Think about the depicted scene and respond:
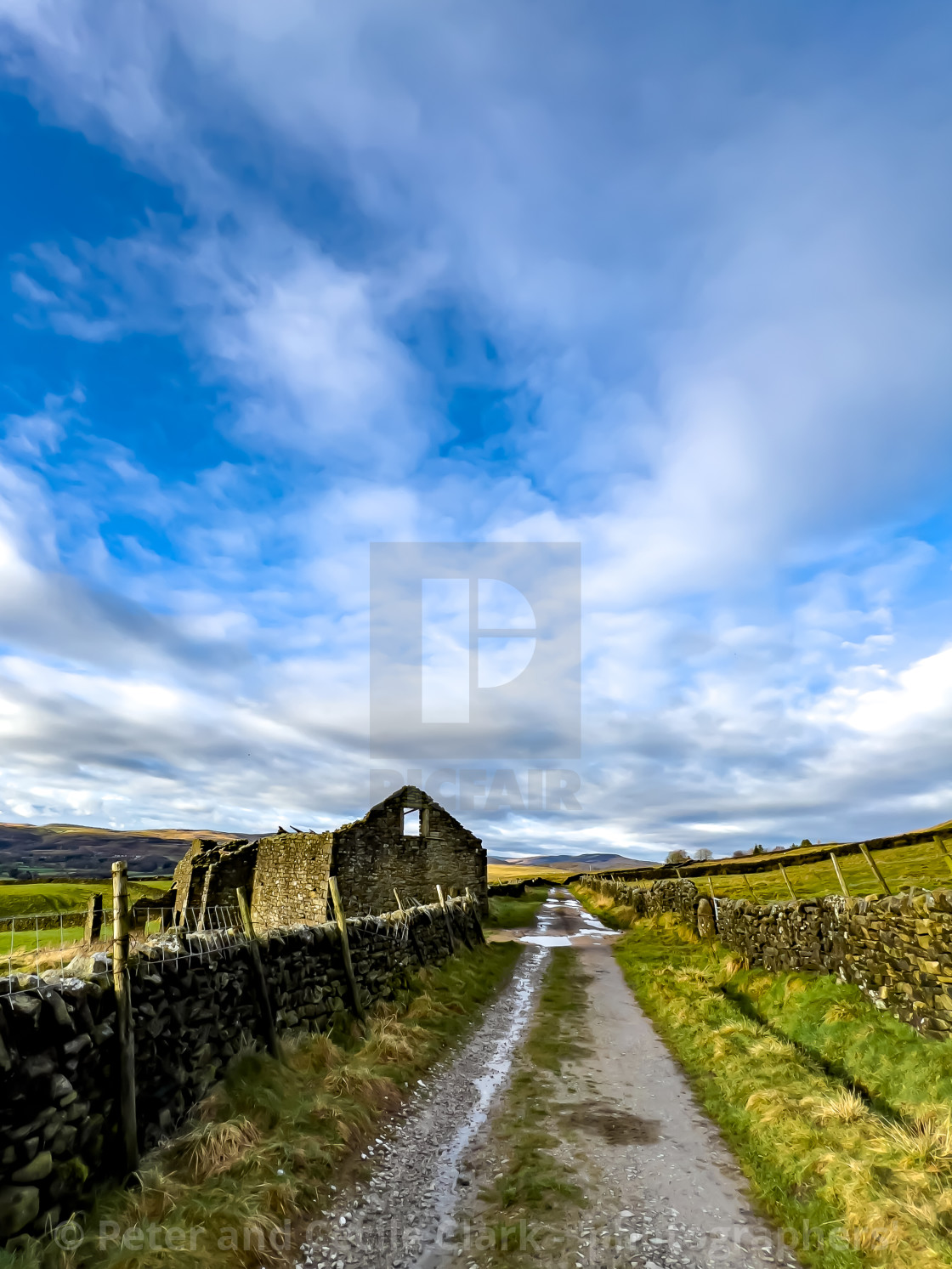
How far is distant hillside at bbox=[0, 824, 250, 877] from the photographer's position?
268ft

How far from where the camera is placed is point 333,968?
1303 cm

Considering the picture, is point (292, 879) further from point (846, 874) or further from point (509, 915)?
point (846, 874)

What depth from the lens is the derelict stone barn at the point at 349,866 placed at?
99.7 feet

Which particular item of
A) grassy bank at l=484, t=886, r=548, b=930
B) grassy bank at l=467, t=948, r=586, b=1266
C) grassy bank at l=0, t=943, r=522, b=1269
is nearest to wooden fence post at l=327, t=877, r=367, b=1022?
grassy bank at l=0, t=943, r=522, b=1269

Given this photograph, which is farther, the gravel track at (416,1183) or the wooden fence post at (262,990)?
the wooden fence post at (262,990)

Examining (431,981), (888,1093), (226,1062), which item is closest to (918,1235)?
(888,1093)

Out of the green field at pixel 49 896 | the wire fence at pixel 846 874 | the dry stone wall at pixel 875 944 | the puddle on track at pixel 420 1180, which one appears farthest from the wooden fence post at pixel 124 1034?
the green field at pixel 49 896

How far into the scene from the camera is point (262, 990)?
10.2m

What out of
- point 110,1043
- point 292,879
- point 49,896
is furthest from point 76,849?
point 110,1043

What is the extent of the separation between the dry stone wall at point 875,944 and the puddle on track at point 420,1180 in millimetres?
8007

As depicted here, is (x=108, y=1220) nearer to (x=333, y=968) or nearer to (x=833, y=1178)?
(x=333, y=968)

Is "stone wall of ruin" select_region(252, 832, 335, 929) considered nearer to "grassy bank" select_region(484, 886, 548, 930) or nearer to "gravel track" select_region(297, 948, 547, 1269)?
"grassy bank" select_region(484, 886, 548, 930)

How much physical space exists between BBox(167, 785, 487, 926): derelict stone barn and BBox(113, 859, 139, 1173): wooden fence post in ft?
74.4

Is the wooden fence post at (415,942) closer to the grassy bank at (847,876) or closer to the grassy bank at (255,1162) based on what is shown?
the grassy bank at (255,1162)
